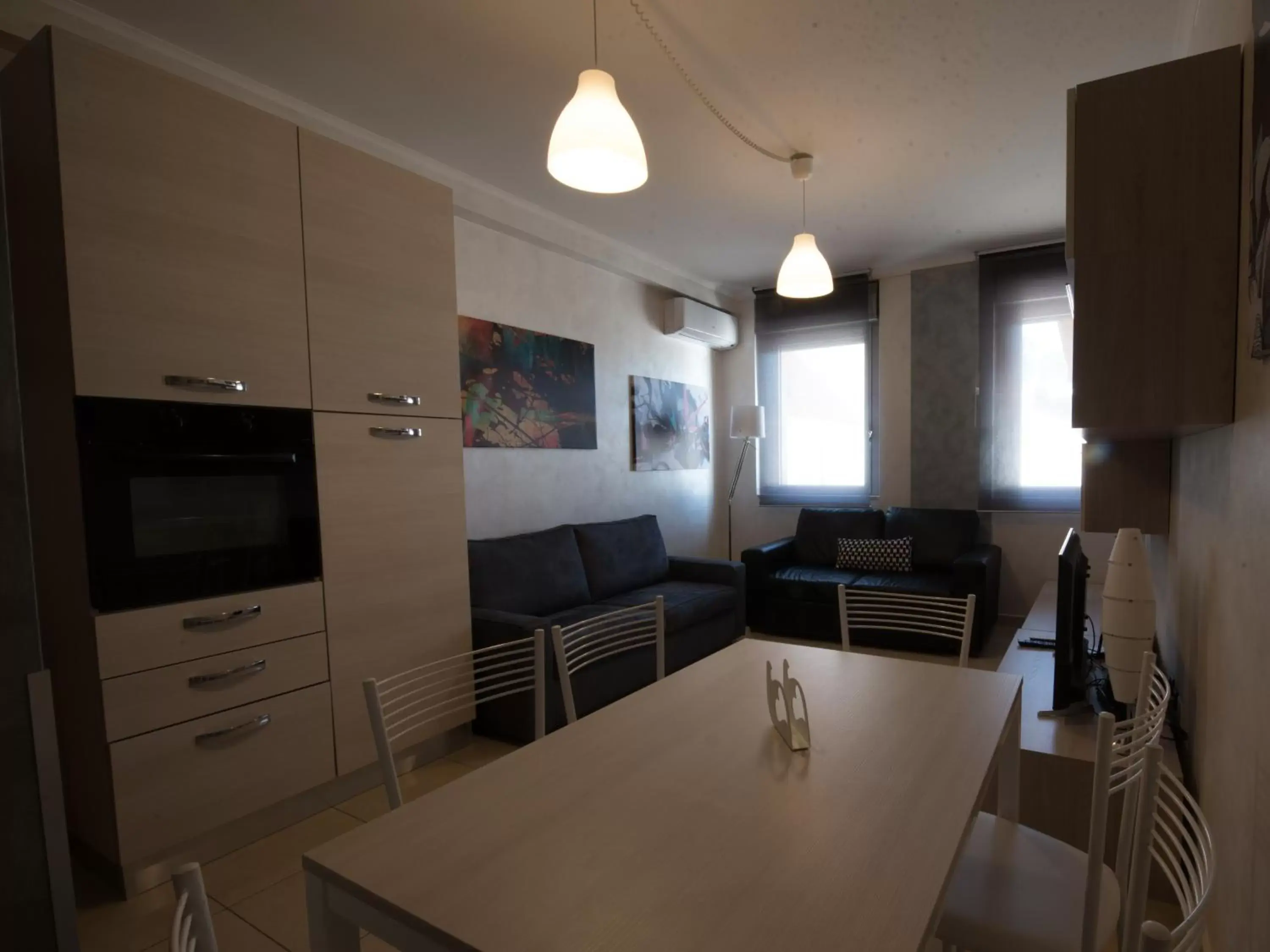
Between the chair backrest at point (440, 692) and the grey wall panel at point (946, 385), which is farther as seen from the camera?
the grey wall panel at point (946, 385)

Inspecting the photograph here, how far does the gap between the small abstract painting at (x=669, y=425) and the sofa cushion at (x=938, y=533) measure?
170 cm

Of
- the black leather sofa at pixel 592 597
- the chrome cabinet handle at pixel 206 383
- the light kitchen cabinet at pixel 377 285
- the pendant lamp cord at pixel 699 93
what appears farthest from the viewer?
the black leather sofa at pixel 592 597

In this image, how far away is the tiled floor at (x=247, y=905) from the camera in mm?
1688

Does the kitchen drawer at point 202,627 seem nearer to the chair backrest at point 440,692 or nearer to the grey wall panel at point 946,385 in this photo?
the chair backrest at point 440,692

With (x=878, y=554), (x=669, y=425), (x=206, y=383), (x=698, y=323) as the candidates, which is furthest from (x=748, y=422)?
(x=206, y=383)

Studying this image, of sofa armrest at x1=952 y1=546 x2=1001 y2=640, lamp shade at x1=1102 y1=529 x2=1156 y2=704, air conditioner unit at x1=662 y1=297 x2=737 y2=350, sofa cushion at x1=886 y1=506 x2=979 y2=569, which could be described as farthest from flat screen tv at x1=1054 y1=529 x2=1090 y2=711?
air conditioner unit at x1=662 y1=297 x2=737 y2=350

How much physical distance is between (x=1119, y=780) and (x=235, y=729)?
2367mm

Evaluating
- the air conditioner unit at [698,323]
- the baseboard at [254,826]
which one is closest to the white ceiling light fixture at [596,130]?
the baseboard at [254,826]

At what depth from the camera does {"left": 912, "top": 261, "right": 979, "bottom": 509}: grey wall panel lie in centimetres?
469

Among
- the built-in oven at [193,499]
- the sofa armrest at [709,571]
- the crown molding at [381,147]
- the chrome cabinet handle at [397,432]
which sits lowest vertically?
the sofa armrest at [709,571]

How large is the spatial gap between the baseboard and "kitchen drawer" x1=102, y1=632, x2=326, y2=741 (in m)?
0.40

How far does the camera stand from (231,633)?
203cm

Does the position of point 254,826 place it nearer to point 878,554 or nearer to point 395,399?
point 395,399

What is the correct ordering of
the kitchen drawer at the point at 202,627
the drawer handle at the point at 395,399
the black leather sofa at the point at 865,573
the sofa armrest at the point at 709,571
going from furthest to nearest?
the sofa armrest at the point at 709,571 → the black leather sofa at the point at 865,573 → the drawer handle at the point at 395,399 → the kitchen drawer at the point at 202,627
